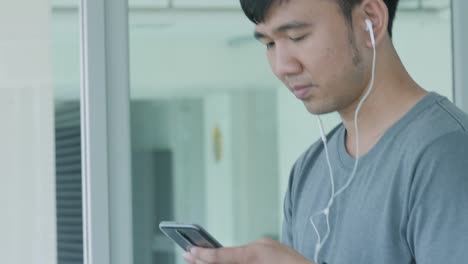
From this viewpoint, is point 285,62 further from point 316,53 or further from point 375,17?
point 375,17

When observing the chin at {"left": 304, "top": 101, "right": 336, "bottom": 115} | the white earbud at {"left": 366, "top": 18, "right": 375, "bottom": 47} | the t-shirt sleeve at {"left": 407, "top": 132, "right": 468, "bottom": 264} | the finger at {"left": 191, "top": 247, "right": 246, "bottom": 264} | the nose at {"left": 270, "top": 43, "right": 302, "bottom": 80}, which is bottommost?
the finger at {"left": 191, "top": 247, "right": 246, "bottom": 264}

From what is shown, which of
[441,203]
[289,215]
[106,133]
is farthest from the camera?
[106,133]

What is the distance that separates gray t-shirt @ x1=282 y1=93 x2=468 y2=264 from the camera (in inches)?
46.7

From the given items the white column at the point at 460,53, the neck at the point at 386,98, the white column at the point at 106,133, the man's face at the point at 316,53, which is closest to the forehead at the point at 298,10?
the man's face at the point at 316,53

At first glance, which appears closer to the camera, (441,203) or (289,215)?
(441,203)

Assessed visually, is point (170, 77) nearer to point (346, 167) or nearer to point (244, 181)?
point (346, 167)

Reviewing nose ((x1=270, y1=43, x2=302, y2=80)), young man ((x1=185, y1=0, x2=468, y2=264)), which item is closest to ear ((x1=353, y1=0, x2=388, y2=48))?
young man ((x1=185, y1=0, x2=468, y2=264))

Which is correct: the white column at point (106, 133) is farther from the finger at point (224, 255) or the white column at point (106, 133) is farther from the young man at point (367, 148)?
the finger at point (224, 255)

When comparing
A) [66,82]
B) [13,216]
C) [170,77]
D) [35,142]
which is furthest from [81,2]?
[170,77]

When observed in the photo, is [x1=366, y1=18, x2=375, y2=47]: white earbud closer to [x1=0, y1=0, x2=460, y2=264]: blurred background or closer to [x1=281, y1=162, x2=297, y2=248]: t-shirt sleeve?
[x1=281, y1=162, x2=297, y2=248]: t-shirt sleeve

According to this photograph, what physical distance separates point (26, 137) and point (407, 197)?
139 cm

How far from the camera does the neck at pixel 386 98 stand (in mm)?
1365

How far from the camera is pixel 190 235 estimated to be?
4.42ft

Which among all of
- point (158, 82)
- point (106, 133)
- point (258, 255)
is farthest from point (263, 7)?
point (158, 82)
